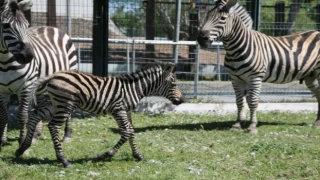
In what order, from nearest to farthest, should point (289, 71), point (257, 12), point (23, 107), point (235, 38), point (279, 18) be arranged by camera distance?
point (23, 107), point (235, 38), point (289, 71), point (257, 12), point (279, 18)

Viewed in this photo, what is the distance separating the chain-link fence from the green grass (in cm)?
215

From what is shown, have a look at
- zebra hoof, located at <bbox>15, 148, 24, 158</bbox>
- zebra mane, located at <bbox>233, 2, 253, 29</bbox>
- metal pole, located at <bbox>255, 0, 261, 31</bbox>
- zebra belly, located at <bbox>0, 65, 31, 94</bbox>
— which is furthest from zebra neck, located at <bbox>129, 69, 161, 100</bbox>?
metal pole, located at <bbox>255, 0, 261, 31</bbox>

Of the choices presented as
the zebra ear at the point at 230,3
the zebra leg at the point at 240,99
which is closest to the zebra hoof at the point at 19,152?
the zebra leg at the point at 240,99

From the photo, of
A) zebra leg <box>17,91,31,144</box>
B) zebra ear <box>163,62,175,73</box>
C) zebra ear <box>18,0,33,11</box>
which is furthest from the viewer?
zebra leg <box>17,91,31,144</box>

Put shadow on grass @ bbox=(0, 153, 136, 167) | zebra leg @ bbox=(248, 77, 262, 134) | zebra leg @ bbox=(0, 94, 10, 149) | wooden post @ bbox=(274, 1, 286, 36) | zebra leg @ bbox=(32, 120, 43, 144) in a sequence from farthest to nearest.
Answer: wooden post @ bbox=(274, 1, 286, 36) < zebra leg @ bbox=(248, 77, 262, 134) < zebra leg @ bbox=(32, 120, 43, 144) < zebra leg @ bbox=(0, 94, 10, 149) < shadow on grass @ bbox=(0, 153, 136, 167)

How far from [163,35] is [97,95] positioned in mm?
8830

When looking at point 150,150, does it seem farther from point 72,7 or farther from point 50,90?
point 72,7

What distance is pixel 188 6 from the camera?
1504cm

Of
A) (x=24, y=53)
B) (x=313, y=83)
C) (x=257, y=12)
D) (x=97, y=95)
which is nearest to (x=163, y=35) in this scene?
(x=257, y=12)

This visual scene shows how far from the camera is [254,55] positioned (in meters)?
10.0

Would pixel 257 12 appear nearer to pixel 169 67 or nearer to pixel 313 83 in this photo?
pixel 313 83

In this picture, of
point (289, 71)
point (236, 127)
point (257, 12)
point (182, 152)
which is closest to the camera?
point (182, 152)

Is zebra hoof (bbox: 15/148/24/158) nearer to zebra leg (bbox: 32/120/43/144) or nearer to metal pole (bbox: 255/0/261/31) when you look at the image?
zebra leg (bbox: 32/120/43/144)

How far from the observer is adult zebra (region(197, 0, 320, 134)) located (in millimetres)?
9805
